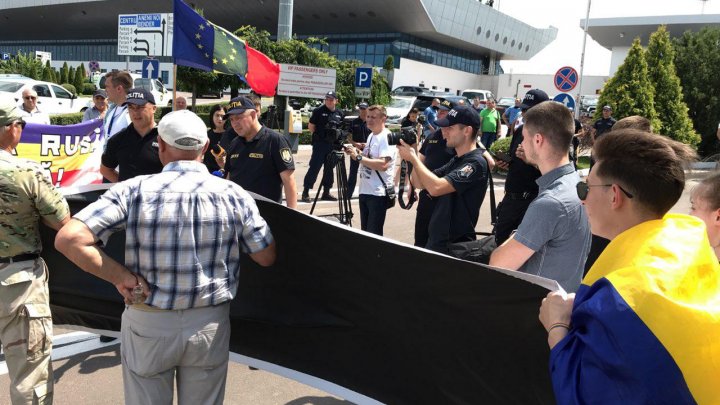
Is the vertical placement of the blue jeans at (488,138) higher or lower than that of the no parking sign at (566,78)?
lower

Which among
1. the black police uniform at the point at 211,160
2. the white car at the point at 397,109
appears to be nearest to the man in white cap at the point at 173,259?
the black police uniform at the point at 211,160

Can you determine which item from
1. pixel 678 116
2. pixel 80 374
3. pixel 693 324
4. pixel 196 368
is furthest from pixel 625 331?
pixel 678 116

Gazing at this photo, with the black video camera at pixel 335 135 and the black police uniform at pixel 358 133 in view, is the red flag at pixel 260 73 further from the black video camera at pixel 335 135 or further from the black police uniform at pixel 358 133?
the black police uniform at pixel 358 133

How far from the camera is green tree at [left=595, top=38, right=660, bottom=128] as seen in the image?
1864 centimetres

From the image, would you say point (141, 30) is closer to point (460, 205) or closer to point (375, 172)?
point (375, 172)

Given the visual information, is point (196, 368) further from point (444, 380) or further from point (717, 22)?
point (717, 22)

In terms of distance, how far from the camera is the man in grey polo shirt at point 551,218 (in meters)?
2.70

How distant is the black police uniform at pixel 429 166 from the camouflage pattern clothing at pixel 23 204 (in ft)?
9.36

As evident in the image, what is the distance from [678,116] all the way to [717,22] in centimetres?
3516

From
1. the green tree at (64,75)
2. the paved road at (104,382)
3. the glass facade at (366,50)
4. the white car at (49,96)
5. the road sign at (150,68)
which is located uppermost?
the glass facade at (366,50)

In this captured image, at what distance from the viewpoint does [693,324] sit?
129cm

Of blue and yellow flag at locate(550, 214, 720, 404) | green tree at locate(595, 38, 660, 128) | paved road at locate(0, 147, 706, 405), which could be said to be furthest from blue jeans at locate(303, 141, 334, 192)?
green tree at locate(595, 38, 660, 128)

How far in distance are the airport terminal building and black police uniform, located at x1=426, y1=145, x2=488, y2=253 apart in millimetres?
43905

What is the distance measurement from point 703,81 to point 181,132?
24570 millimetres
